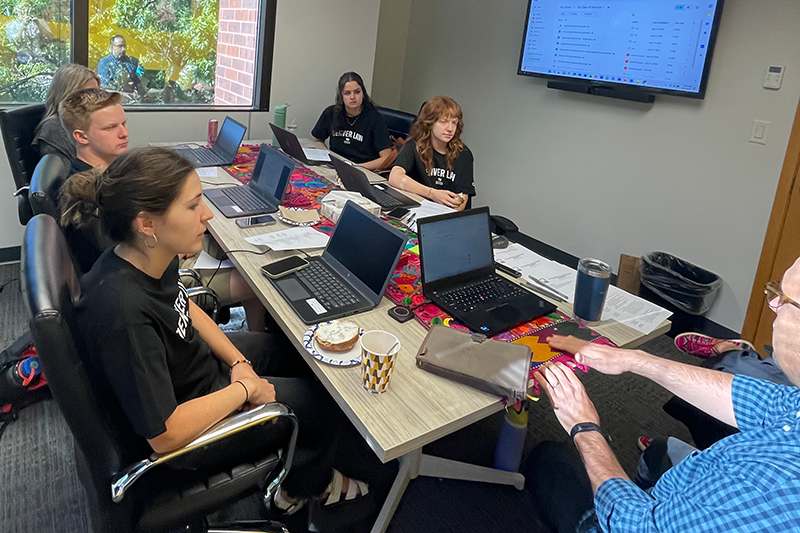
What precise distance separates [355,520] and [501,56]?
3.60m

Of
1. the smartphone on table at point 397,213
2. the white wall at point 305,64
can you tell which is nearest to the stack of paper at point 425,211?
the smartphone on table at point 397,213

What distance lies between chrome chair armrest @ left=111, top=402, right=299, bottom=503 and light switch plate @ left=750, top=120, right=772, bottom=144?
2847 millimetres

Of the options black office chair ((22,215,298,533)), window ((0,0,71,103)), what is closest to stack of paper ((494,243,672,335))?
black office chair ((22,215,298,533))

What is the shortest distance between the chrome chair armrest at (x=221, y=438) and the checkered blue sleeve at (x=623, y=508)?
2.16ft

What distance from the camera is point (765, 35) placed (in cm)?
282

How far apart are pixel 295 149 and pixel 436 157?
777 mm

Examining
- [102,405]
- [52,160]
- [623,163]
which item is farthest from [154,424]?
[623,163]

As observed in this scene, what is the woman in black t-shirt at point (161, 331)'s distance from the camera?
1063 millimetres

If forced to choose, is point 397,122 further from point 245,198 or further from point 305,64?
point 245,198

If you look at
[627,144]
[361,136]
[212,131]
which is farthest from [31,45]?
[627,144]

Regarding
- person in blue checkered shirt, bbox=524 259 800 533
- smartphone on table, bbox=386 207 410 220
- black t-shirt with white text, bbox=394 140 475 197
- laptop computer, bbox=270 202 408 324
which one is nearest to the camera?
person in blue checkered shirt, bbox=524 259 800 533

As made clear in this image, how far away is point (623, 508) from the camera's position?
1002 millimetres

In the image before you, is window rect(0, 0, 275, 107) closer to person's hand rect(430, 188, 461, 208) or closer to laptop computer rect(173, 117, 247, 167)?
laptop computer rect(173, 117, 247, 167)

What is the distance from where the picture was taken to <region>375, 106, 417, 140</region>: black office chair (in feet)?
12.7
